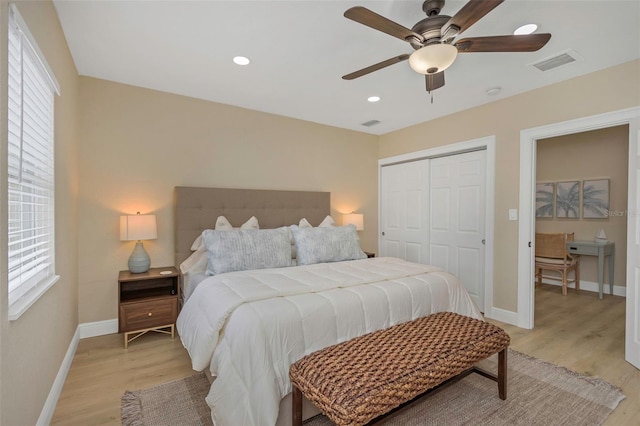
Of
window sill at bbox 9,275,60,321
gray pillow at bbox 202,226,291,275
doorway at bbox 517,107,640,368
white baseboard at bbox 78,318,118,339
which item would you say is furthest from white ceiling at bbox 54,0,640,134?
white baseboard at bbox 78,318,118,339

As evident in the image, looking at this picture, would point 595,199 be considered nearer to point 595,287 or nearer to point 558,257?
point 558,257

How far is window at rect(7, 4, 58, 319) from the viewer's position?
4.66 ft

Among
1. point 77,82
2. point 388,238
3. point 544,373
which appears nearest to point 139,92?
point 77,82

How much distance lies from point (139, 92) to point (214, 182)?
1198 mm

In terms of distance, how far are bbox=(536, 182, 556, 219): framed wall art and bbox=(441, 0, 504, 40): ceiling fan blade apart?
487cm

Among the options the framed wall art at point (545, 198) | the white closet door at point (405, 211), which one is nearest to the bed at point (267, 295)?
the white closet door at point (405, 211)

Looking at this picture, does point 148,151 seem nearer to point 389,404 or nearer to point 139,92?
point 139,92

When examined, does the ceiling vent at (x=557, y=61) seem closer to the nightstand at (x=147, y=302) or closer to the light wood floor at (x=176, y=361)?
the light wood floor at (x=176, y=361)

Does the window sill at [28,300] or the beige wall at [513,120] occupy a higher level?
the beige wall at [513,120]

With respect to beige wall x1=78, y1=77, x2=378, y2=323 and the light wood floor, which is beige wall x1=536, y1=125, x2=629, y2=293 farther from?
beige wall x1=78, y1=77, x2=378, y2=323

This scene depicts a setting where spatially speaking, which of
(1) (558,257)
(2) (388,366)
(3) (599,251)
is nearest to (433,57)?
(2) (388,366)

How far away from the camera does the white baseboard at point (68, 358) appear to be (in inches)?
72.3

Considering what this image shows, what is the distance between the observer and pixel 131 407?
6.58 ft

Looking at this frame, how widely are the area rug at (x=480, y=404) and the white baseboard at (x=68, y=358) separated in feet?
1.29
